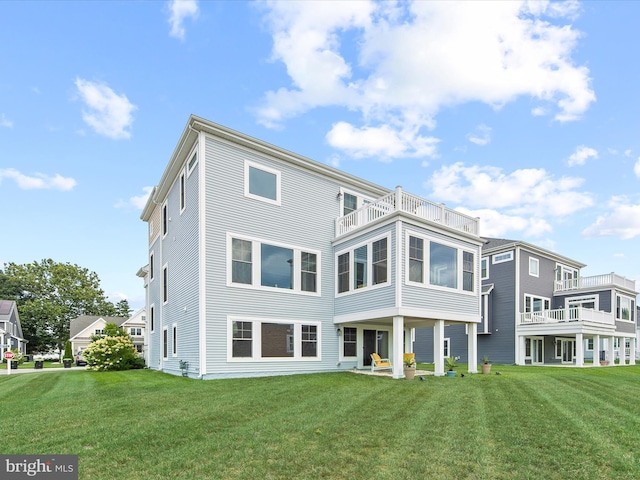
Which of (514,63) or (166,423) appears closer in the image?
(166,423)

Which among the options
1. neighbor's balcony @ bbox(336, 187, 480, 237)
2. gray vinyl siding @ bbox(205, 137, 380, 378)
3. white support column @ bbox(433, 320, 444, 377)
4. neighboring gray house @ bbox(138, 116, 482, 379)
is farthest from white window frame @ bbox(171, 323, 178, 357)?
white support column @ bbox(433, 320, 444, 377)

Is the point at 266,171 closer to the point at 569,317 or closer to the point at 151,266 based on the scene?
the point at 151,266

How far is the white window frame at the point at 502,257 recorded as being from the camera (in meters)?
24.8

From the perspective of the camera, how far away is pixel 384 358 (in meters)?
17.0

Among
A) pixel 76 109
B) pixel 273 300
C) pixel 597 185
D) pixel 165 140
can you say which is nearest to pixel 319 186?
pixel 273 300

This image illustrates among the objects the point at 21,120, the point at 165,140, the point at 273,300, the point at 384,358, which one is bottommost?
the point at 384,358

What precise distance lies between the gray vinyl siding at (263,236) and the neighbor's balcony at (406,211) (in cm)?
84

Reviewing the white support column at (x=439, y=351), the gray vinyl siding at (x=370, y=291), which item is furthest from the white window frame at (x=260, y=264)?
the white support column at (x=439, y=351)

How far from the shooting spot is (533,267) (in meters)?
25.5

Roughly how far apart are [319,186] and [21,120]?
43.0ft

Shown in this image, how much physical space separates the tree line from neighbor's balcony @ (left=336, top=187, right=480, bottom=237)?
4882cm

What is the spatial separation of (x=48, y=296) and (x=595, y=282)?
59609mm

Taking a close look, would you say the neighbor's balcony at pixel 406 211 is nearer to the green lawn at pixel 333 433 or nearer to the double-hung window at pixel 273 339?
the double-hung window at pixel 273 339

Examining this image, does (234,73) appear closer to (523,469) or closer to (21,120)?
(21,120)
